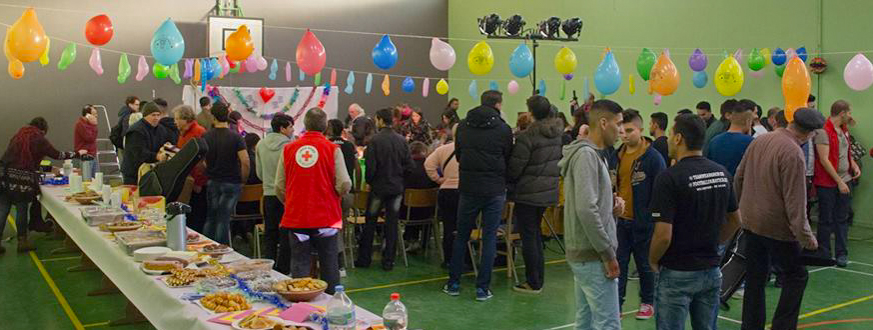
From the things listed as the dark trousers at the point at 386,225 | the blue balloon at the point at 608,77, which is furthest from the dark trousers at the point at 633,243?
the blue balloon at the point at 608,77

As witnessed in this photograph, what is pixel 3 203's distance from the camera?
7297mm

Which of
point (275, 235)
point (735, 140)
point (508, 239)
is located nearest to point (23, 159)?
point (275, 235)

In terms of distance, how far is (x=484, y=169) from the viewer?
17.7 ft

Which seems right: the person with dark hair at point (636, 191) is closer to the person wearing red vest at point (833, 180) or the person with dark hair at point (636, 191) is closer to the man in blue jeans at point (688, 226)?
the man in blue jeans at point (688, 226)

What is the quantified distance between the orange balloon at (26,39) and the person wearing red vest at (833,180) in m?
6.82

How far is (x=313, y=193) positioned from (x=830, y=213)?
4353 millimetres

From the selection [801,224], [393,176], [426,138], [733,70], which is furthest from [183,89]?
[801,224]

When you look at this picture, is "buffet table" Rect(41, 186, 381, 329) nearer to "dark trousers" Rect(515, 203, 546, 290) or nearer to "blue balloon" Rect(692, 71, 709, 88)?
"dark trousers" Rect(515, 203, 546, 290)

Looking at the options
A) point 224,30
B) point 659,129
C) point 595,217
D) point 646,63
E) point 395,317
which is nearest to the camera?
point 395,317

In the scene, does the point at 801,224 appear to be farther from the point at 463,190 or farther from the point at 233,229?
the point at 233,229

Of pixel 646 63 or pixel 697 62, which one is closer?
pixel 646 63

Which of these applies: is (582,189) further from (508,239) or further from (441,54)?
(441,54)

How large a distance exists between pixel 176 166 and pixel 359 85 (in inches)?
420

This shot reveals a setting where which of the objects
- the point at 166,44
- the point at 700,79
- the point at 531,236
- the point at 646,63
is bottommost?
the point at 531,236
